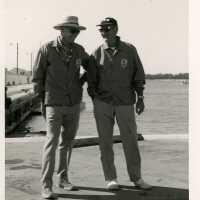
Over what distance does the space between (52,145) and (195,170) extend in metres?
1.66

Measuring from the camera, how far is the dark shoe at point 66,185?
5.73 metres

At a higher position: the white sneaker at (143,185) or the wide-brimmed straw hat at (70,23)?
the wide-brimmed straw hat at (70,23)

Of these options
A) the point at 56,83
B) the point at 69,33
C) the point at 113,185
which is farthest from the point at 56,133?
the point at 69,33

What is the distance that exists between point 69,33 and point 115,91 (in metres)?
0.83

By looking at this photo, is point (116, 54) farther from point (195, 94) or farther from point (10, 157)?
point (10, 157)

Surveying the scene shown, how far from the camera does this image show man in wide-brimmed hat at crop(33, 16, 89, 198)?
542 centimetres

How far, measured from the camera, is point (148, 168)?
7.02m

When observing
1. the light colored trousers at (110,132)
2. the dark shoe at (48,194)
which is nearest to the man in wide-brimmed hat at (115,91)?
the light colored trousers at (110,132)

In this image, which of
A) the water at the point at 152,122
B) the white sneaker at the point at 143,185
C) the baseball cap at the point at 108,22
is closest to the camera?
the baseball cap at the point at 108,22

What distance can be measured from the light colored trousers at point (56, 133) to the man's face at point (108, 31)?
844mm

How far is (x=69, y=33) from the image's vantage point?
545 cm

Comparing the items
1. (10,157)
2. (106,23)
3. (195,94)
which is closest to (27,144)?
(10,157)

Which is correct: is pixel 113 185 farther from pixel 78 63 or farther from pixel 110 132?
pixel 78 63

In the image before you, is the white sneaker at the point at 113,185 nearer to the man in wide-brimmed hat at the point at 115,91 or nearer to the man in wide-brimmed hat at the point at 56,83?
the man in wide-brimmed hat at the point at 115,91
